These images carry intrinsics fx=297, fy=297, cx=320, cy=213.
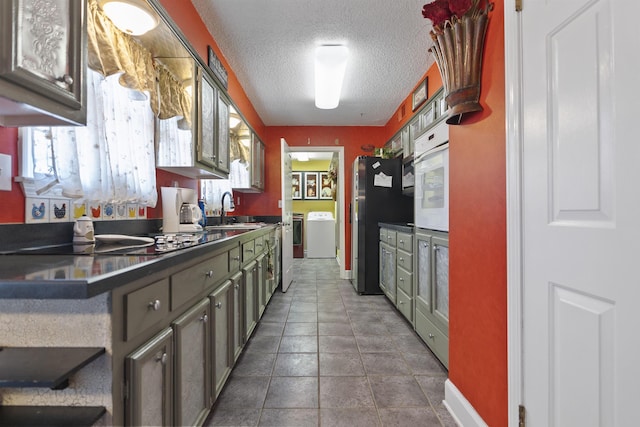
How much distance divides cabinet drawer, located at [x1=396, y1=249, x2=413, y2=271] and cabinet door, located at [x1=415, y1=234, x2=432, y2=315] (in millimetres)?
157

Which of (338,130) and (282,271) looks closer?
(282,271)

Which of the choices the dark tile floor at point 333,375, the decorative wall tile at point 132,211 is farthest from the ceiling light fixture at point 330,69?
the dark tile floor at point 333,375

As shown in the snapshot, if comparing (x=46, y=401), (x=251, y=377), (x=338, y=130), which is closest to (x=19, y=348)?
(x=46, y=401)

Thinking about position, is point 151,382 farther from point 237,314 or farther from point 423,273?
point 423,273

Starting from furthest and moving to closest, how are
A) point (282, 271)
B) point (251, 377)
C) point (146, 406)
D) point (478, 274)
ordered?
point (282, 271) → point (251, 377) → point (478, 274) → point (146, 406)

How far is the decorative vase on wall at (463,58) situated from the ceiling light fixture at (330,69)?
1.38 meters

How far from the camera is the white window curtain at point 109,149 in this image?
125cm

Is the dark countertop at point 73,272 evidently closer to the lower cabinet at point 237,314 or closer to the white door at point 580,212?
the lower cabinet at point 237,314

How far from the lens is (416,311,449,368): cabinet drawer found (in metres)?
1.91

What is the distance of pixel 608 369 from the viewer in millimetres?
776

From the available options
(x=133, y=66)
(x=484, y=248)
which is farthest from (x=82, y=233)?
(x=484, y=248)

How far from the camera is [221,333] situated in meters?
1.57

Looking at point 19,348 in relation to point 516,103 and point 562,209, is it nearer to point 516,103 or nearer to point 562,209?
point 562,209

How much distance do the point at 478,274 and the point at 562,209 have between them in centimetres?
52
